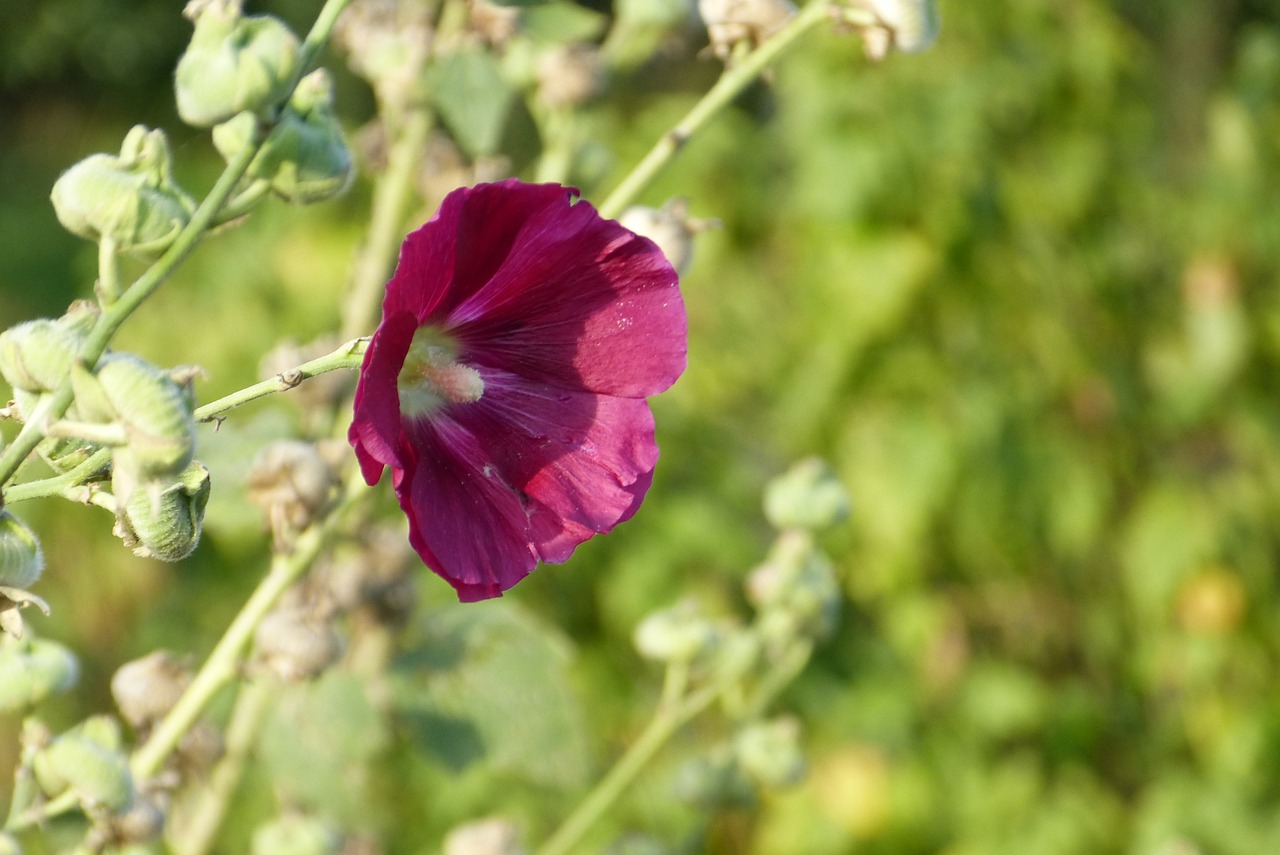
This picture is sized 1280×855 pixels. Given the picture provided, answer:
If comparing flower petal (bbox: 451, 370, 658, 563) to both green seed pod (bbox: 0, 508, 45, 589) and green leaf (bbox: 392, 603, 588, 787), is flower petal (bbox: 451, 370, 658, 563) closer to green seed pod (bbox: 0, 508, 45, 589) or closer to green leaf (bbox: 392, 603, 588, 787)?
green seed pod (bbox: 0, 508, 45, 589)

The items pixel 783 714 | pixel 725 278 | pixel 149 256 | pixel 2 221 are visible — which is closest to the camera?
pixel 149 256

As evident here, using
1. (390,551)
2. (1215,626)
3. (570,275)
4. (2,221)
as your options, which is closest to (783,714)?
(1215,626)

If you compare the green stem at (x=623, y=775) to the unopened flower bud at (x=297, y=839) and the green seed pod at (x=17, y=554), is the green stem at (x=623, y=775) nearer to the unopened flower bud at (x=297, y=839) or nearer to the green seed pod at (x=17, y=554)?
the unopened flower bud at (x=297, y=839)

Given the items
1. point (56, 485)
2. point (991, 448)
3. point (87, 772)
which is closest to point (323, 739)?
point (87, 772)

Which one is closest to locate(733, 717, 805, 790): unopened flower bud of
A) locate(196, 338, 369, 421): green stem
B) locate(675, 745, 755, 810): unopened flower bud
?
locate(675, 745, 755, 810): unopened flower bud

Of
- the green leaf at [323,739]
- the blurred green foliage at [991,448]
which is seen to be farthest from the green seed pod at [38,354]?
the blurred green foliage at [991,448]

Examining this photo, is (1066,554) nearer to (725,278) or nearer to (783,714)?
(783,714)
